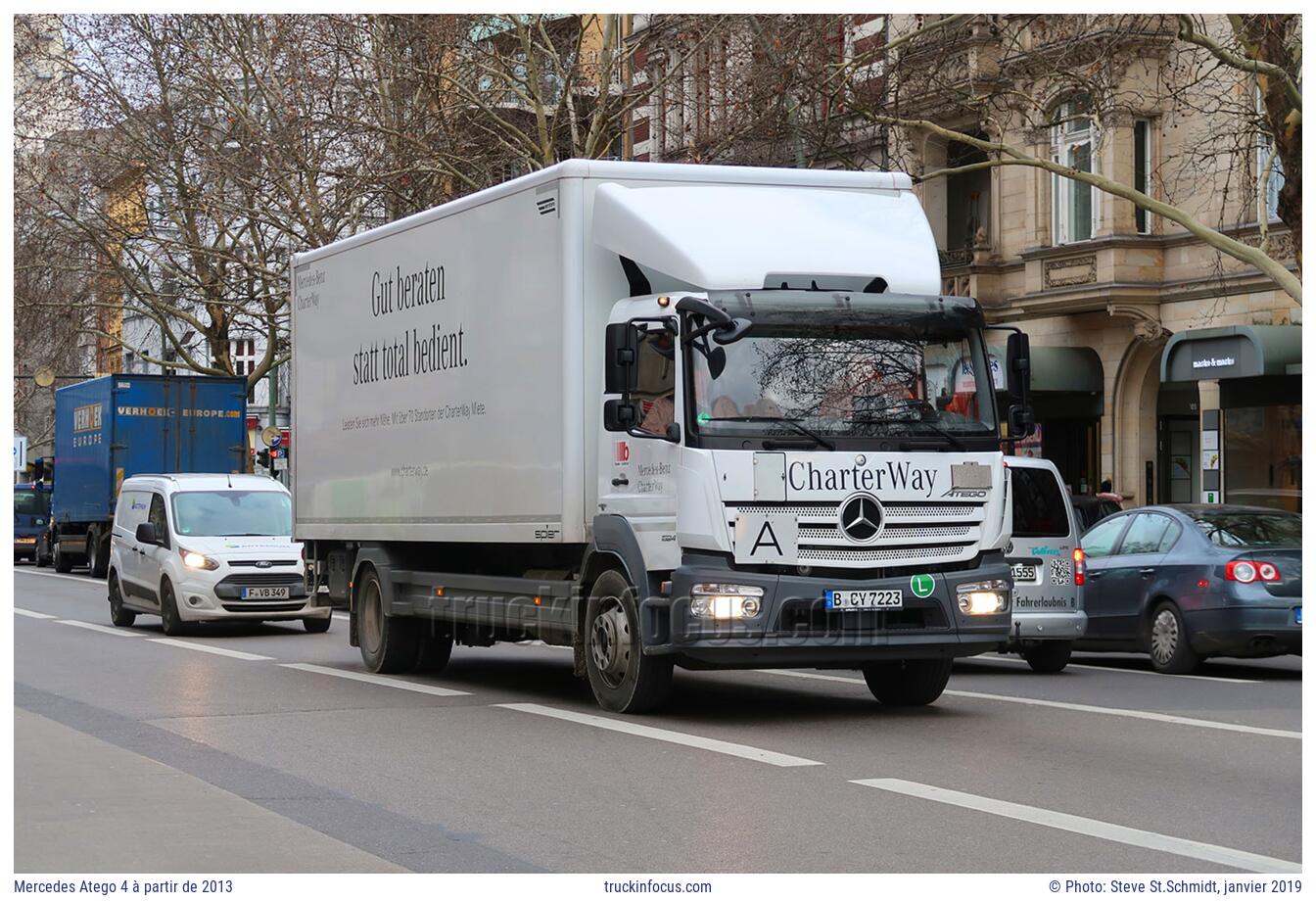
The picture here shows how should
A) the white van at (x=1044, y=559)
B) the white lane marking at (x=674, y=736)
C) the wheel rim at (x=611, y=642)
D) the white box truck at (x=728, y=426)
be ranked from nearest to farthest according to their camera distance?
1. the white lane marking at (x=674, y=736)
2. the white box truck at (x=728, y=426)
3. the wheel rim at (x=611, y=642)
4. the white van at (x=1044, y=559)

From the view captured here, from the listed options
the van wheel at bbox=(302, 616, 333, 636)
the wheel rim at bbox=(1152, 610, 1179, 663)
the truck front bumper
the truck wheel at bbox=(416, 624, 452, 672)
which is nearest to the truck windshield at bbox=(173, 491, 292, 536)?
the van wheel at bbox=(302, 616, 333, 636)

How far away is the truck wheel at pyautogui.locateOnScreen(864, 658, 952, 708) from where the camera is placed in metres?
13.3

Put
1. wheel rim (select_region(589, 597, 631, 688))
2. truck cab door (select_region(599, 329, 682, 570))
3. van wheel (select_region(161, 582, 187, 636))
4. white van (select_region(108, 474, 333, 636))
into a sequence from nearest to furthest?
truck cab door (select_region(599, 329, 682, 570)), wheel rim (select_region(589, 597, 631, 688)), white van (select_region(108, 474, 333, 636)), van wheel (select_region(161, 582, 187, 636))

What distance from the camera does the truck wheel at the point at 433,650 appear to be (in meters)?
16.2

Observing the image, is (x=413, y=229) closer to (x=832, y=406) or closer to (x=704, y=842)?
(x=832, y=406)

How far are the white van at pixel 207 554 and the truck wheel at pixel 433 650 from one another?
4.47 metres

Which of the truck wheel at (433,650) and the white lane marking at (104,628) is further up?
the truck wheel at (433,650)

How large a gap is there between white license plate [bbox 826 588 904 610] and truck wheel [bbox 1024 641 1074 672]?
16.6ft

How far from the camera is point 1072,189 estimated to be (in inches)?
1359

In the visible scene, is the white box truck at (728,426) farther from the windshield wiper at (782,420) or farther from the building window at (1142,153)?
the building window at (1142,153)

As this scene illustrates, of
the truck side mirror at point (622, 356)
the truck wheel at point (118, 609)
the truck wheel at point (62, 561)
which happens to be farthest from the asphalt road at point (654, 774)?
the truck wheel at point (62, 561)

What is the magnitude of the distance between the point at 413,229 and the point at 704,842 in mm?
8285

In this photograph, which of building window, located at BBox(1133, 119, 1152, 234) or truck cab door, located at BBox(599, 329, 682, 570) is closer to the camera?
truck cab door, located at BBox(599, 329, 682, 570)

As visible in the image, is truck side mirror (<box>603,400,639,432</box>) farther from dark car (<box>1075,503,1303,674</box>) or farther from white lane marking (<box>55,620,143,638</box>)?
white lane marking (<box>55,620,143,638</box>)
